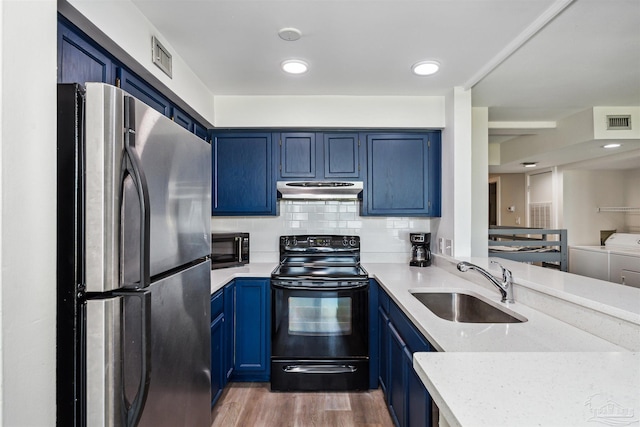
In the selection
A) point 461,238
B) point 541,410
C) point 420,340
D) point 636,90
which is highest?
point 636,90

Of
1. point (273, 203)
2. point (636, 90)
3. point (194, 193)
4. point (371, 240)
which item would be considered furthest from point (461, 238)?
point (194, 193)

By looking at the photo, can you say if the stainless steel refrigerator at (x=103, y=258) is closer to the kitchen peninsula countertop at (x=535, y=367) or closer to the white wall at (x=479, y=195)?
the kitchen peninsula countertop at (x=535, y=367)

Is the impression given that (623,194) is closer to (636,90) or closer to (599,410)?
(636,90)

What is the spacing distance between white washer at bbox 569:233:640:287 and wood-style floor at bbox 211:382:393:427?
179cm

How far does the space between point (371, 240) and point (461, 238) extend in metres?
0.83

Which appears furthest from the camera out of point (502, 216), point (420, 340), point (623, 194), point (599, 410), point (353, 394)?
point (502, 216)

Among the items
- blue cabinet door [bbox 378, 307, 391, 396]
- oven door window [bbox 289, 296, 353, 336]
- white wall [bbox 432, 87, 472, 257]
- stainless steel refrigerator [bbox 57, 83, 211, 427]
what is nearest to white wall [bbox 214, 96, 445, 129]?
white wall [bbox 432, 87, 472, 257]

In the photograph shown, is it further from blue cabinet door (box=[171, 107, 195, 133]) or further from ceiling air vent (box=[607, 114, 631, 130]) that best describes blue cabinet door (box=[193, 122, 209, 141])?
ceiling air vent (box=[607, 114, 631, 130])

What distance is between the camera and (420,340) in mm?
1382

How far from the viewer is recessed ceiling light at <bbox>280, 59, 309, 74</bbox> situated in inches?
83.3

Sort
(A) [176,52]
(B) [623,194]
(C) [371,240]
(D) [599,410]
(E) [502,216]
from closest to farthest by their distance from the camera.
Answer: (D) [599,410] → (A) [176,52] → (B) [623,194] → (C) [371,240] → (E) [502,216]

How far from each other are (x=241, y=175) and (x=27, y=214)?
81.9 inches

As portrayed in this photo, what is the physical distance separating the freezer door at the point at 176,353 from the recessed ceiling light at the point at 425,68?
1836 millimetres

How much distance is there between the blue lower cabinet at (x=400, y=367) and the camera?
138 centimetres
